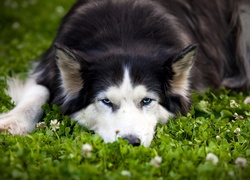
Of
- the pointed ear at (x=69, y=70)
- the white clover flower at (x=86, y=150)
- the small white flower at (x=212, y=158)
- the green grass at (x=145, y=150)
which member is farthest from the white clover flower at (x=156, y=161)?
the pointed ear at (x=69, y=70)

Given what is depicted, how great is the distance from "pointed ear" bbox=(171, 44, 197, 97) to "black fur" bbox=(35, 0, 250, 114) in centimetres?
4

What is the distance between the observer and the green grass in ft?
11.6

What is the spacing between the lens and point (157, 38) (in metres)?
5.18

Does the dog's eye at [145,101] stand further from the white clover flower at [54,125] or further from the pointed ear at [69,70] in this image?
the white clover flower at [54,125]

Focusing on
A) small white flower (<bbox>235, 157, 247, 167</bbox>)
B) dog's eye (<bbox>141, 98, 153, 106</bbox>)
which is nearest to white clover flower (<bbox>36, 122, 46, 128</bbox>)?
dog's eye (<bbox>141, 98, 153, 106</bbox>)

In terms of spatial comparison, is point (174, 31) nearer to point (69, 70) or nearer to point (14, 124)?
point (69, 70)

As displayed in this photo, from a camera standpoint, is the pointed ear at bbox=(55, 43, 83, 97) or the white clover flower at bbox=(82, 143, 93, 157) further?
the pointed ear at bbox=(55, 43, 83, 97)

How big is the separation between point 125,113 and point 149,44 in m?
0.93

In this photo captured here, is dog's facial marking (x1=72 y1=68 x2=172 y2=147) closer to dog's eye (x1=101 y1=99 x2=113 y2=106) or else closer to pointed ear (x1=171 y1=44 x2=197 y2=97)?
dog's eye (x1=101 y1=99 x2=113 y2=106)

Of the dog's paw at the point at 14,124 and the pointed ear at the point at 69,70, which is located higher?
the pointed ear at the point at 69,70

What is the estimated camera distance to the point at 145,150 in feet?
13.1

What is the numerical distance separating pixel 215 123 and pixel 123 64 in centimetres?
105

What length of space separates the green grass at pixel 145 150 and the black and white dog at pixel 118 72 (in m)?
0.15

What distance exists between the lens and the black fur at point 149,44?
15.3 feet
